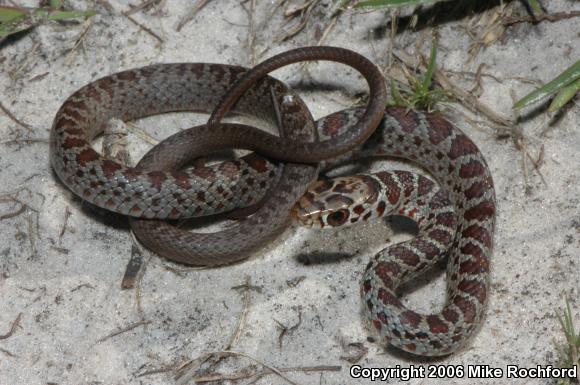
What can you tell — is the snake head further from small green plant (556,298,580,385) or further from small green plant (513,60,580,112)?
small green plant (556,298,580,385)

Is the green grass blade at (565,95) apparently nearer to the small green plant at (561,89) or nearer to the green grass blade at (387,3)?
the small green plant at (561,89)

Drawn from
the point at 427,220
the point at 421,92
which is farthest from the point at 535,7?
the point at 427,220

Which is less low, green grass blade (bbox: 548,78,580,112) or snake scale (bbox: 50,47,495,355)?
green grass blade (bbox: 548,78,580,112)

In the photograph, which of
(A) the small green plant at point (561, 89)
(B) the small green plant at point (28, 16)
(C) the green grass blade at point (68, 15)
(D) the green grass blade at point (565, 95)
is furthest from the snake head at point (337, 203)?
(B) the small green plant at point (28, 16)

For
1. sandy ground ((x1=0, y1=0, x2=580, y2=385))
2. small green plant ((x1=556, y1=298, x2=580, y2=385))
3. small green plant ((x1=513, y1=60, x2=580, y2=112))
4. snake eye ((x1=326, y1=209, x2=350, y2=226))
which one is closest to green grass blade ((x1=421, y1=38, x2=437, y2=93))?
sandy ground ((x1=0, y1=0, x2=580, y2=385))

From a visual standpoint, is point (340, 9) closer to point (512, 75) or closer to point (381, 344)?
point (512, 75)

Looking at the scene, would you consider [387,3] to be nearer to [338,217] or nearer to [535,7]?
[535,7]
